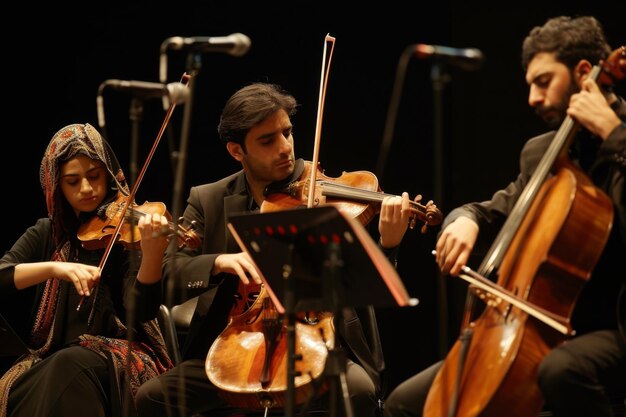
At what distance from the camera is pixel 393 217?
8.27 feet

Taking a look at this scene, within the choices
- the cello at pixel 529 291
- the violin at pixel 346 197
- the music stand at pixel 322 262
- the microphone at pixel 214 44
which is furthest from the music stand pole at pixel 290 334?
the violin at pixel 346 197

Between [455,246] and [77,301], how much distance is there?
1.50 m

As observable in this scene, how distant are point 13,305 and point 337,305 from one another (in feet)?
5.64

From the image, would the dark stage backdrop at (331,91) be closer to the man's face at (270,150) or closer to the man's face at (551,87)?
the man's face at (270,150)

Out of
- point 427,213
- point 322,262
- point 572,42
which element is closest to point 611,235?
point 572,42

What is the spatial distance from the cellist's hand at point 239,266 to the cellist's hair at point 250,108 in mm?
494

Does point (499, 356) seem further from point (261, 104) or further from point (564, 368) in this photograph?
point (261, 104)

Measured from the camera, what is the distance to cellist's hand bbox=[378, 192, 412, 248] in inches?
98.7

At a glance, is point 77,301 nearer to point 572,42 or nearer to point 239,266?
point 239,266

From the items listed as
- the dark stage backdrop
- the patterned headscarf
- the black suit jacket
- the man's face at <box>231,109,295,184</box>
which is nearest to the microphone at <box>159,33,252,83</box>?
the black suit jacket

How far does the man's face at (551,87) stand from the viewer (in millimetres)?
2170

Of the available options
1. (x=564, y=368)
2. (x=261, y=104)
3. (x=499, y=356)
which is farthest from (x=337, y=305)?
(x=261, y=104)

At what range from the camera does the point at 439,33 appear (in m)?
3.63

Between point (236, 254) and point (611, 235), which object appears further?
point (236, 254)
